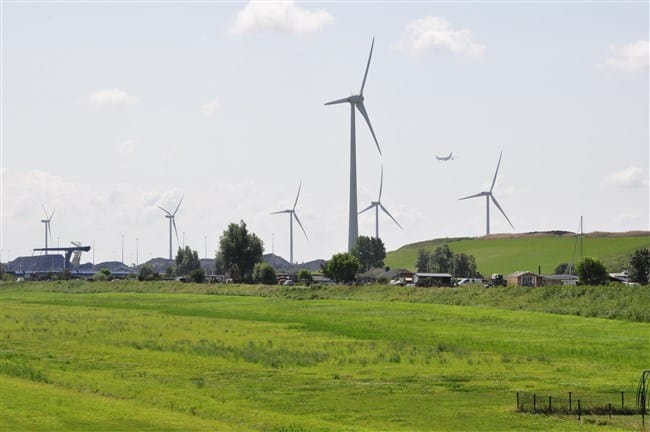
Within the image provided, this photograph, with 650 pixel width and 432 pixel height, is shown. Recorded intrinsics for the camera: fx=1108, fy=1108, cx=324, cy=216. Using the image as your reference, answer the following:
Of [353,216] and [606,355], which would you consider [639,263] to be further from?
[606,355]

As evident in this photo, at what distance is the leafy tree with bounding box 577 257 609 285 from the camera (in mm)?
125812

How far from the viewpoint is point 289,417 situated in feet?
128

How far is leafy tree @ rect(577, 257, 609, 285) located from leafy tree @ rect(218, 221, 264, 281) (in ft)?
238

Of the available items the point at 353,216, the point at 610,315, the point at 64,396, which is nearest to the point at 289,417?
the point at 64,396

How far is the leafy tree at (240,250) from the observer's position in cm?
18725

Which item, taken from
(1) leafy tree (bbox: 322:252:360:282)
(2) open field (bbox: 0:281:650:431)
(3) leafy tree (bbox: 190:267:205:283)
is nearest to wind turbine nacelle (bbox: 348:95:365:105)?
(1) leafy tree (bbox: 322:252:360:282)

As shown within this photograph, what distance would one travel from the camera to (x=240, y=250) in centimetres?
18738

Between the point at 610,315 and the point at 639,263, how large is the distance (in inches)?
1692

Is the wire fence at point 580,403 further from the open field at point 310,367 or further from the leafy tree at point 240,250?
the leafy tree at point 240,250

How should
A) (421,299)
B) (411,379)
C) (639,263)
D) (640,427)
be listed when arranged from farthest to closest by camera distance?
(639,263) < (421,299) < (411,379) < (640,427)

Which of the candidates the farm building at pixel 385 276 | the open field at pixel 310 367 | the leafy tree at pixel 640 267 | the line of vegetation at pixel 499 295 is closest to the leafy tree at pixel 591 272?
the leafy tree at pixel 640 267

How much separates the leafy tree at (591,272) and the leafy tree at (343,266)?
50234 millimetres

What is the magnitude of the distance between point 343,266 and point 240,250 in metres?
23.8

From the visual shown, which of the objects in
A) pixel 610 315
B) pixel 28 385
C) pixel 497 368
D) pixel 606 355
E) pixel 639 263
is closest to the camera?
pixel 28 385
